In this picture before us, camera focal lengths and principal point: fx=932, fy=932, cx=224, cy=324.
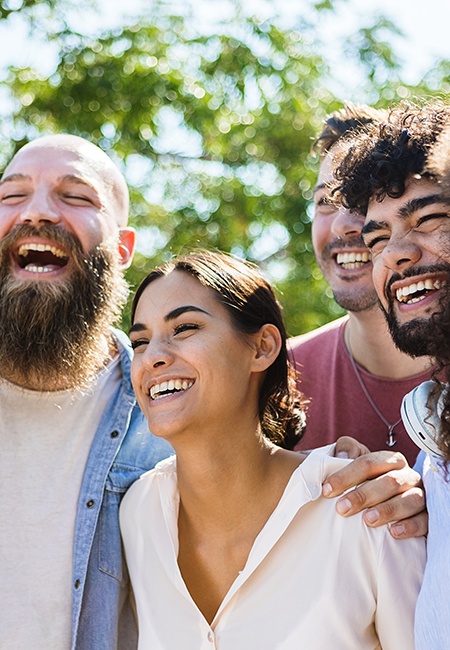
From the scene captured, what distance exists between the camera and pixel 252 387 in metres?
3.49

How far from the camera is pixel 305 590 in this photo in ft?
9.89

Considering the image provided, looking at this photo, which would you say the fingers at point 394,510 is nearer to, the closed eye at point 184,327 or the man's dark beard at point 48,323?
the closed eye at point 184,327

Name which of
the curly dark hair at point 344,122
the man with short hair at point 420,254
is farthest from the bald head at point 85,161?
the man with short hair at point 420,254

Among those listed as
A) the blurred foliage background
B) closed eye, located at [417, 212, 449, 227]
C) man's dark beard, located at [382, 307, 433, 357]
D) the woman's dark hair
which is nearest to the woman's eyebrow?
the woman's dark hair

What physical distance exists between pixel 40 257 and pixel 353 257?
1380mm

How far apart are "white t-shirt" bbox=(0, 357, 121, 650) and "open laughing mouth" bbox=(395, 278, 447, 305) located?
155 centimetres

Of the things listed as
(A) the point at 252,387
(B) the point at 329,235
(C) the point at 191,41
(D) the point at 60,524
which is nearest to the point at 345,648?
(A) the point at 252,387

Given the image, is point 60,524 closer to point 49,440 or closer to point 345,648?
point 49,440

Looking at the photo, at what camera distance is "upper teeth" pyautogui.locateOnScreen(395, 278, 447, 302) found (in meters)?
2.83

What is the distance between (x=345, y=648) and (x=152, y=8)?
6.36 metres

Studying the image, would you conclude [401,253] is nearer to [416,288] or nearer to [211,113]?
[416,288]

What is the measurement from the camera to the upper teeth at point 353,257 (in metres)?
4.07

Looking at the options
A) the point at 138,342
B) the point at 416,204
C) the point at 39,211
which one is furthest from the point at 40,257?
the point at 416,204

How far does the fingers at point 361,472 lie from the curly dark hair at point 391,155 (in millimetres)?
846
